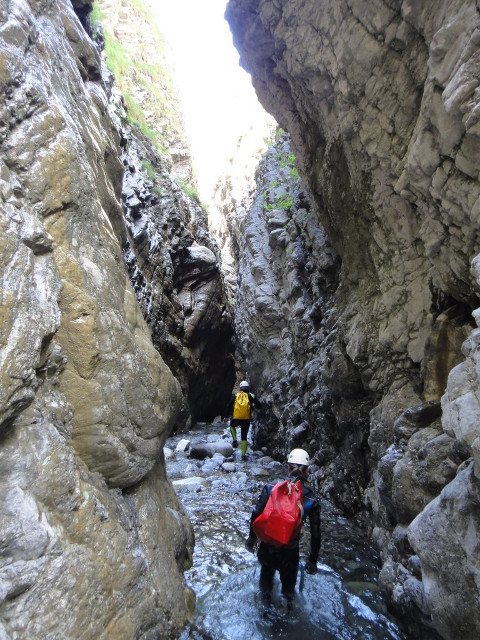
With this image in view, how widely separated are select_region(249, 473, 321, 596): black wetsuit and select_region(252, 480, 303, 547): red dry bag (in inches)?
6.0

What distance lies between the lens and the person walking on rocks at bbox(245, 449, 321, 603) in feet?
13.2

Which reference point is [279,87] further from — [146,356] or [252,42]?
[146,356]

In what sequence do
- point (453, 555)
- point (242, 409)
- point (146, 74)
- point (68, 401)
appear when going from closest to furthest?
point (453, 555), point (68, 401), point (242, 409), point (146, 74)

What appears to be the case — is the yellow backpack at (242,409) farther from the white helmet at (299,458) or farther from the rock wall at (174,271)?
the white helmet at (299,458)

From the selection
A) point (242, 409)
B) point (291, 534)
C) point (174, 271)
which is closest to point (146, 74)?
point (174, 271)

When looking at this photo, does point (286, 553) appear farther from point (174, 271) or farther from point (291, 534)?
point (174, 271)

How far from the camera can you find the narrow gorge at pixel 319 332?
2.91m

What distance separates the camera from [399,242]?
629 cm

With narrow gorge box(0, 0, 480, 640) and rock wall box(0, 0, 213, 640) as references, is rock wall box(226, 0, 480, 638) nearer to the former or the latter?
narrow gorge box(0, 0, 480, 640)

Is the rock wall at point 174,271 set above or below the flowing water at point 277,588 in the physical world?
above

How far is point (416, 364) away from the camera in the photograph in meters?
6.07

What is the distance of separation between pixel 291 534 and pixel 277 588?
3.82 feet

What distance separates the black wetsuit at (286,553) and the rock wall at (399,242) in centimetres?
93

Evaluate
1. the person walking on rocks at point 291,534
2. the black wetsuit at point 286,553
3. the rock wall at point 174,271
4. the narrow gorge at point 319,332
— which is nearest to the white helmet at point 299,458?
the person walking on rocks at point 291,534
